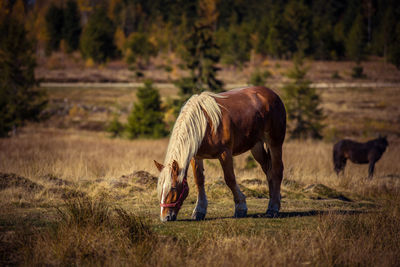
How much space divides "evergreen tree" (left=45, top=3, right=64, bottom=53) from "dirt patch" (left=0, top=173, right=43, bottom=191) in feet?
267

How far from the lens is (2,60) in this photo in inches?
1138

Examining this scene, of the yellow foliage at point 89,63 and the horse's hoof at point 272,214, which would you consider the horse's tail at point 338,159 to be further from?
the yellow foliage at point 89,63

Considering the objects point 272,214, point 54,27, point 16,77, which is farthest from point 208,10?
point 272,214

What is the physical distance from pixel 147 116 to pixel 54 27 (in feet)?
231

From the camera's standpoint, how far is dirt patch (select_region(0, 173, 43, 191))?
9.41 meters

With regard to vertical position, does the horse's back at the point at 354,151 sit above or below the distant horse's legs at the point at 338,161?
above

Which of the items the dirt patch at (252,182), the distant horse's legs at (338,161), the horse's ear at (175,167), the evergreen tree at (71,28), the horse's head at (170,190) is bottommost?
the distant horse's legs at (338,161)

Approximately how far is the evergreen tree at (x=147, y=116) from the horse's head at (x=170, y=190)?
21336 mm

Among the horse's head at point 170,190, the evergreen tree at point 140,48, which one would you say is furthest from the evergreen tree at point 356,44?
the horse's head at point 170,190

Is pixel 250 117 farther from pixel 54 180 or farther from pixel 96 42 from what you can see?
pixel 96 42

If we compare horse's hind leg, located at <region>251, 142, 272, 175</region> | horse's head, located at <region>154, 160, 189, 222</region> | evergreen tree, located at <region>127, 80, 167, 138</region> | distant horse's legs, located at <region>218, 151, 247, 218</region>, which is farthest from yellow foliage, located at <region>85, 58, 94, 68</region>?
horse's head, located at <region>154, 160, 189, 222</region>

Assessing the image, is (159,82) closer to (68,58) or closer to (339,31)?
(68,58)

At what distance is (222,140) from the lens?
272 inches

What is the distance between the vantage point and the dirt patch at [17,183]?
9406 mm
